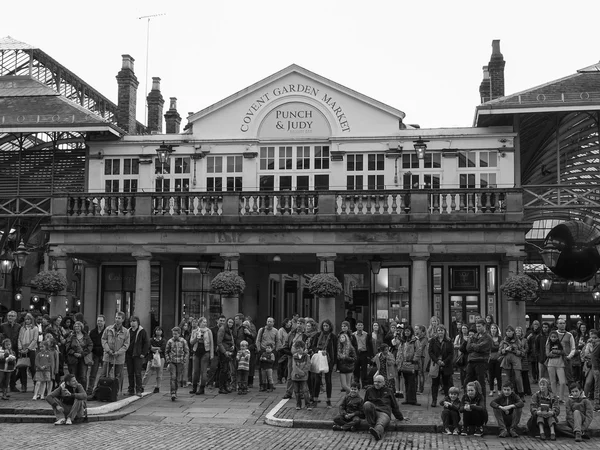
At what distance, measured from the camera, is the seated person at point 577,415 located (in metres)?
15.8

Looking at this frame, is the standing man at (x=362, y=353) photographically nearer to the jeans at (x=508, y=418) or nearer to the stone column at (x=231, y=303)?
the jeans at (x=508, y=418)

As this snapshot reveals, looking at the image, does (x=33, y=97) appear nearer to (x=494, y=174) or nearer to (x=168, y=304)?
(x=168, y=304)

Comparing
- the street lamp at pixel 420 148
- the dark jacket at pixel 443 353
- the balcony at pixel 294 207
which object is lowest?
the dark jacket at pixel 443 353

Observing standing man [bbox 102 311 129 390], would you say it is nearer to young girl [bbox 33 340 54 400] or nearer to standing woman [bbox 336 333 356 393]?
young girl [bbox 33 340 54 400]

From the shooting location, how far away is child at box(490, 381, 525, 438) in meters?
15.8

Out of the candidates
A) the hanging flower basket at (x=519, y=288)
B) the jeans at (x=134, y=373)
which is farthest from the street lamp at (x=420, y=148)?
the jeans at (x=134, y=373)

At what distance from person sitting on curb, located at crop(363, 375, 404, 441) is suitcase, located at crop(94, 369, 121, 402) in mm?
5621

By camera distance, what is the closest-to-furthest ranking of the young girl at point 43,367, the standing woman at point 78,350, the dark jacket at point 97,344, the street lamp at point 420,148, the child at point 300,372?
the child at point 300,372, the young girl at point 43,367, the standing woman at point 78,350, the dark jacket at point 97,344, the street lamp at point 420,148

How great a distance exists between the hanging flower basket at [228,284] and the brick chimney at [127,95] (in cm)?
1016

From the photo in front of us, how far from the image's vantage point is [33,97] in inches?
1246

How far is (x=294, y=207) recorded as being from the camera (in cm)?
2706

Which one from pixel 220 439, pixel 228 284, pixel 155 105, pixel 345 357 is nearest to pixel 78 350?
pixel 220 439

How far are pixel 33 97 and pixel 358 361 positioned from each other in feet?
57.4

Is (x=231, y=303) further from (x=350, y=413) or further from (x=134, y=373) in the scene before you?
(x=350, y=413)
